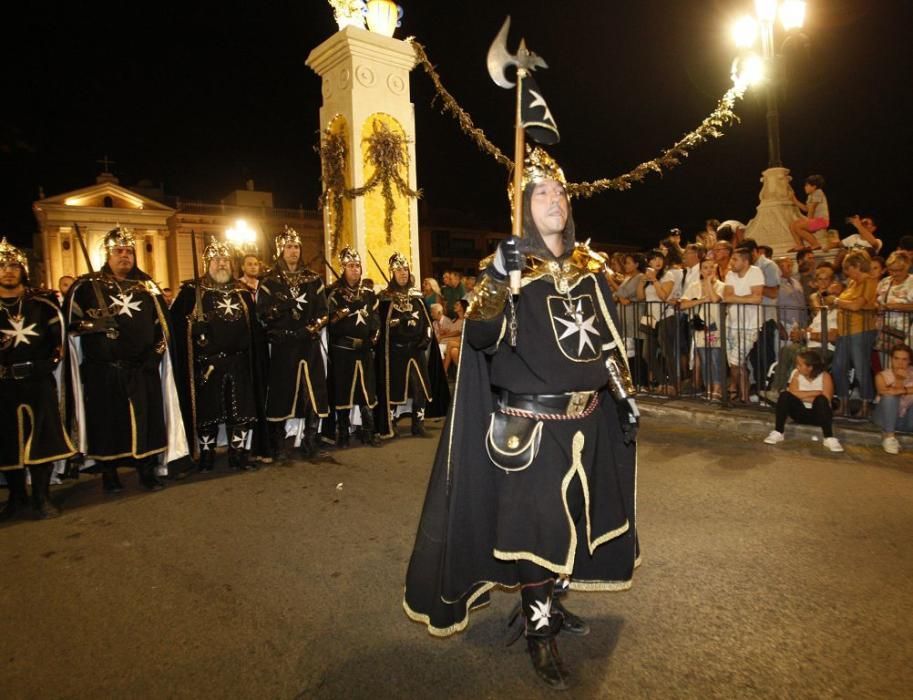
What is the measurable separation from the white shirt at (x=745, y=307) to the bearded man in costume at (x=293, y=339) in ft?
15.7

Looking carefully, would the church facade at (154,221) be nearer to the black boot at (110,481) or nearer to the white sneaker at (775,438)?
the black boot at (110,481)

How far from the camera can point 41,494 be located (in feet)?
17.8

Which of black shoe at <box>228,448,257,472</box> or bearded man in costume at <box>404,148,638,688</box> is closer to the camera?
bearded man in costume at <box>404,148,638,688</box>

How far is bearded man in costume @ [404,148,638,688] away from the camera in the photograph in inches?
108

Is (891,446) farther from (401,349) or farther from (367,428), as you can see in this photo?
(367,428)

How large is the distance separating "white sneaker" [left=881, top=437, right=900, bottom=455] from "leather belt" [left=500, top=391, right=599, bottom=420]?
4.88 metres

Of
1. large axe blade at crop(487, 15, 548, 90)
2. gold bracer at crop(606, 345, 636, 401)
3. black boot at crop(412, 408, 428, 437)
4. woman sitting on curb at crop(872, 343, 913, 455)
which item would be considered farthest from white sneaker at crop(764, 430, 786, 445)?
large axe blade at crop(487, 15, 548, 90)

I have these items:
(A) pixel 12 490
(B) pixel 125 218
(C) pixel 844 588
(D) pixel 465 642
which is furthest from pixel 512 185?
(B) pixel 125 218

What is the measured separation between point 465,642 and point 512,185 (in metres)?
2.18

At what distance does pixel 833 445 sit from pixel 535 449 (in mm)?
4924

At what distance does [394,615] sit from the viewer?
3.43 metres

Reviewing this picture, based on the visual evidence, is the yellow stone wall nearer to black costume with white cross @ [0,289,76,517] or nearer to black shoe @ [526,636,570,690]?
black costume with white cross @ [0,289,76,517]

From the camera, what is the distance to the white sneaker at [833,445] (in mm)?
6309

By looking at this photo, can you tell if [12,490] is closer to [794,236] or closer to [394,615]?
[394,615]
